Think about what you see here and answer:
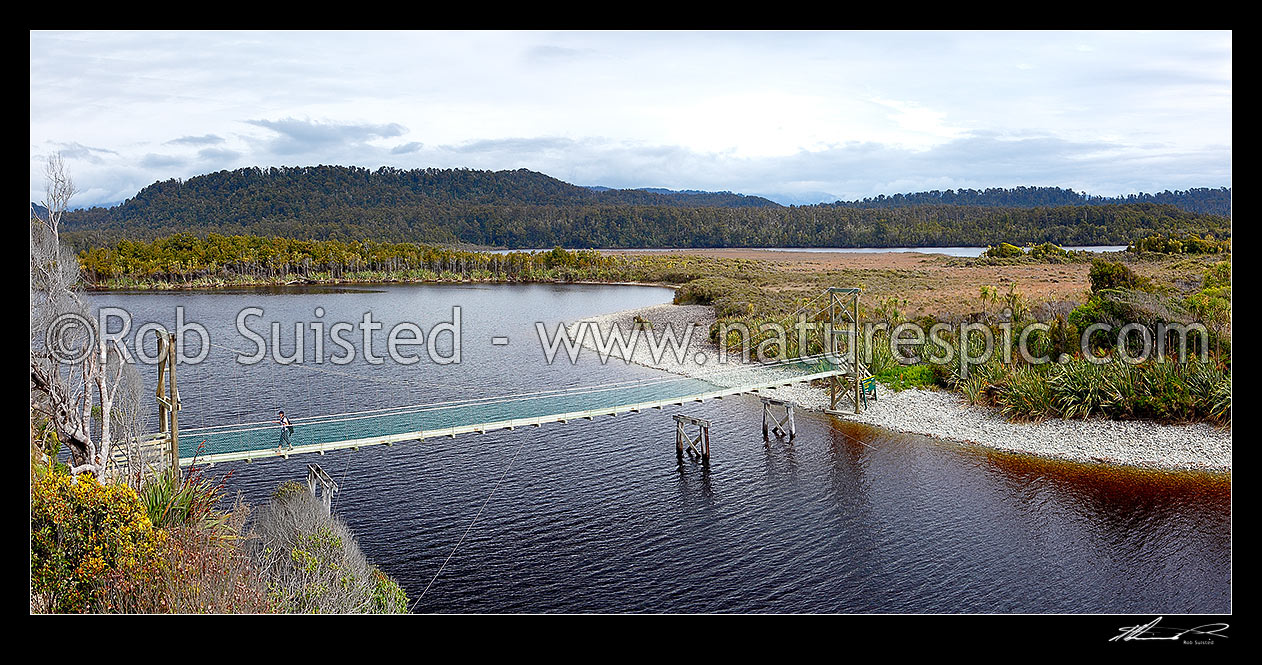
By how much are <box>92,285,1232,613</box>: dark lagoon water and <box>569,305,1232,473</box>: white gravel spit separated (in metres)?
0.66

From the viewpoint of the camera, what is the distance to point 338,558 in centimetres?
888

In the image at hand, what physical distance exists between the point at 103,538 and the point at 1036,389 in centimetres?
1688

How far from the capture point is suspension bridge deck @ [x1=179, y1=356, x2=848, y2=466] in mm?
11297

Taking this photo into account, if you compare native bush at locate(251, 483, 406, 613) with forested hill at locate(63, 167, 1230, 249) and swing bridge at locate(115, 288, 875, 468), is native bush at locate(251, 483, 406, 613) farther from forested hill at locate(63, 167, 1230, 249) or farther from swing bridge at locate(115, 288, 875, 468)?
forested hill at locate(63, 167, 1230, 249)

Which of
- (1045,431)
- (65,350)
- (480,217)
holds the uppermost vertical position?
(480,217)

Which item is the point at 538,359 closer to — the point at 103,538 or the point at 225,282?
the point at 103,538

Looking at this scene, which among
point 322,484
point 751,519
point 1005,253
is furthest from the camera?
point 1005,253

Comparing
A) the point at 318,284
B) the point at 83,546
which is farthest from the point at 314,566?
the point at 318,284

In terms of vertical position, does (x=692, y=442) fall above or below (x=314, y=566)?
below

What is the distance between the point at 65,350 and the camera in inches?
321

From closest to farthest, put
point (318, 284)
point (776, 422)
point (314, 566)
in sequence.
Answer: point (314, 566) < point (776, 422) < point (318, 284)

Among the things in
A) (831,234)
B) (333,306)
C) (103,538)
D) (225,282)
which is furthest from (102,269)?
(831,234)
